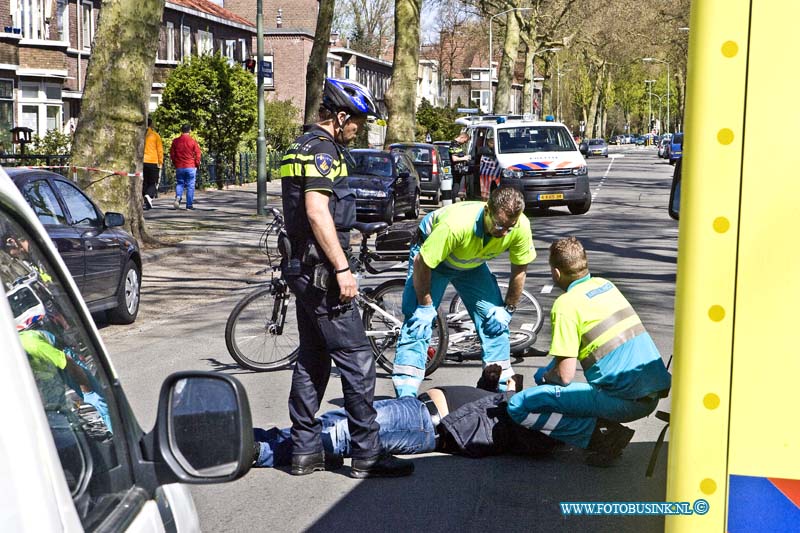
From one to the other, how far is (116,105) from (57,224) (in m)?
7.17

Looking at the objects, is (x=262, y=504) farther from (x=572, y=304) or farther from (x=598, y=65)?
(x=598, y=65)

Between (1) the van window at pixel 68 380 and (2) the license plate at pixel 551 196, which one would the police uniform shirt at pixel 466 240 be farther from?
(2) the license plate at pixel 551 196

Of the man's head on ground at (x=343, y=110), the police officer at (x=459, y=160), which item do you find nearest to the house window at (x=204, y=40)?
the police officer at (x=459, y=160)

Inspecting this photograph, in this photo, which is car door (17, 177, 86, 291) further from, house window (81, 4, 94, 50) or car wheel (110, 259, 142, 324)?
house window (81, 4, 94, 50)

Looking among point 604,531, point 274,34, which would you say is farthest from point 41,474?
point 274,34

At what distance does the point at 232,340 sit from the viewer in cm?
866

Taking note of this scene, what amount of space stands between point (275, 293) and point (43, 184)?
301 centimetres

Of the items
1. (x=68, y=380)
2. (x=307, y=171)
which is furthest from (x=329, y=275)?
(x=68, y=380)

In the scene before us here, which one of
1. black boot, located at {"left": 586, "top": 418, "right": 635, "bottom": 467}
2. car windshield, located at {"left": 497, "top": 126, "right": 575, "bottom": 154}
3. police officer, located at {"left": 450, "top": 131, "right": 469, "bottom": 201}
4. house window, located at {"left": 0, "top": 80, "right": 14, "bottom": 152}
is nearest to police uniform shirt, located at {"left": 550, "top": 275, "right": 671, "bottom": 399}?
black boot, located at {"left": 586, "top": 418, "right": 635, "bottom": 467}

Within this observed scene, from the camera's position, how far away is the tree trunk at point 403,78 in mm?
35250

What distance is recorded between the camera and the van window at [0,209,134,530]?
6.75 feet

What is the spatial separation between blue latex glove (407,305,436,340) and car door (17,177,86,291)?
3.91 m

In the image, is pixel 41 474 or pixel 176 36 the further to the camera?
pixel 176 36

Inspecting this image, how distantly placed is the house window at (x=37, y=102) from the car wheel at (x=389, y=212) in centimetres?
1788
